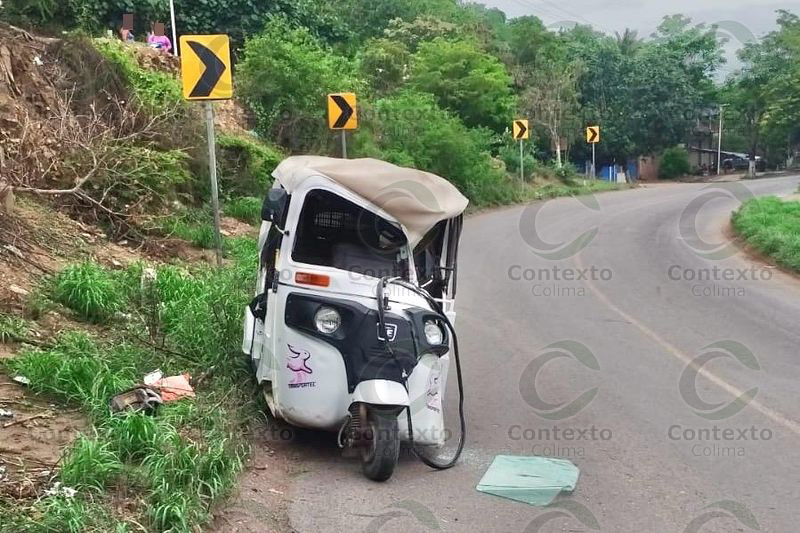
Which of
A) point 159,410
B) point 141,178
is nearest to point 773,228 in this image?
point 141,178

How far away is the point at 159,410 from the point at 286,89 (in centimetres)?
1681

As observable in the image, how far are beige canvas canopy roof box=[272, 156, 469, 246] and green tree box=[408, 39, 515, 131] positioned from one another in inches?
1146

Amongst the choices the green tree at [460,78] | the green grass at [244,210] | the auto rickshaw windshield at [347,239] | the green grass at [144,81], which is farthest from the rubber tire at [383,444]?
the green tree at [460,78]

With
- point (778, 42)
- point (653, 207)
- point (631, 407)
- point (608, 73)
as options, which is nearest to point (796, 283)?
point (631, 407)

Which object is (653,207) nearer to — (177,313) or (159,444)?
(177,313)

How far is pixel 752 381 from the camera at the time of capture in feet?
27.8

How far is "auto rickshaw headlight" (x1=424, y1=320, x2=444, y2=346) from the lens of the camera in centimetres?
612

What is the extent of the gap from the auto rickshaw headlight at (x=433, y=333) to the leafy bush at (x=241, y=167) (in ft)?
36.4

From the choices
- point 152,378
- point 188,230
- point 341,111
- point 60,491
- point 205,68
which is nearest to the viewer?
point 60,491

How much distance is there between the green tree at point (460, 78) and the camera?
35.7 metres

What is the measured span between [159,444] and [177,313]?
3.07 meters

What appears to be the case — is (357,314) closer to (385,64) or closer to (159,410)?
(159,410)

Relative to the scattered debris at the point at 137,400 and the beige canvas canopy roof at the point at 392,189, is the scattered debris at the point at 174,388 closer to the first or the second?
the scattered debris at the point at 137,400

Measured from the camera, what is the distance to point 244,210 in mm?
15930
